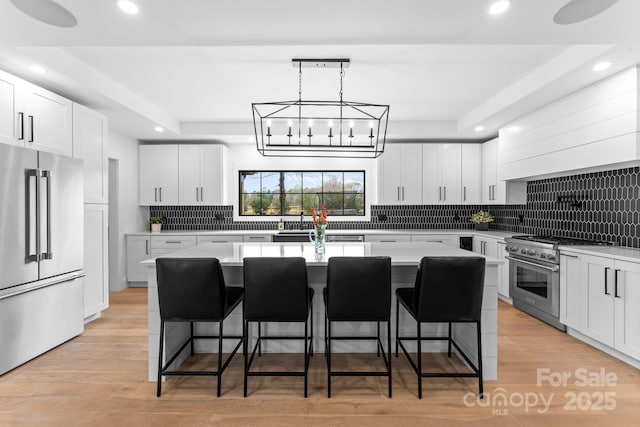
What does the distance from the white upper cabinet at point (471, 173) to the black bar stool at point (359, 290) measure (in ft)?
13.0

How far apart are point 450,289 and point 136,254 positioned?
4864 millimetres

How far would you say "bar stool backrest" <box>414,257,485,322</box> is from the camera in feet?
7.42

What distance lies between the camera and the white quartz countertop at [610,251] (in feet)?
9.11

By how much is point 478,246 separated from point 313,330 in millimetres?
3349

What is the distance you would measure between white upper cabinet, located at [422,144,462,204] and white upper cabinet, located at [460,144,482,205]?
7cm

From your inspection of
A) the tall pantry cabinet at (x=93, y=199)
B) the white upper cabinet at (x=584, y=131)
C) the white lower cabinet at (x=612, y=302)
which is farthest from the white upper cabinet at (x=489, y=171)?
the tall pantry cabinet at (x=93, y=199)

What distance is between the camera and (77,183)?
133 inches

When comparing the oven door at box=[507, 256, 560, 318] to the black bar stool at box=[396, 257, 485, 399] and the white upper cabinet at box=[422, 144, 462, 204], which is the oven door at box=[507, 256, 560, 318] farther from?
the black bar stool at box=[396, 257, 485, 399]

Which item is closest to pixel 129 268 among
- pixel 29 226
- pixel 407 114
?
pixel 29 226

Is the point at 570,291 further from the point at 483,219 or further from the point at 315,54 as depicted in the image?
the point at 315,54

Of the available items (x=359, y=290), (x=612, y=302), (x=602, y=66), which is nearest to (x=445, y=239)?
(x=612, y=302)

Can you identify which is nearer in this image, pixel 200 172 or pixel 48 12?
pixel 48 12

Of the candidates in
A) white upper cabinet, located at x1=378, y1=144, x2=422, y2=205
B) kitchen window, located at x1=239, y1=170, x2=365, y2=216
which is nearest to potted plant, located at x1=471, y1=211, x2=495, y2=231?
white upper cabinet, located at x1=378, y1=144, x2=422, y2=205

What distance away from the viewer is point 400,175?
5.72 m
